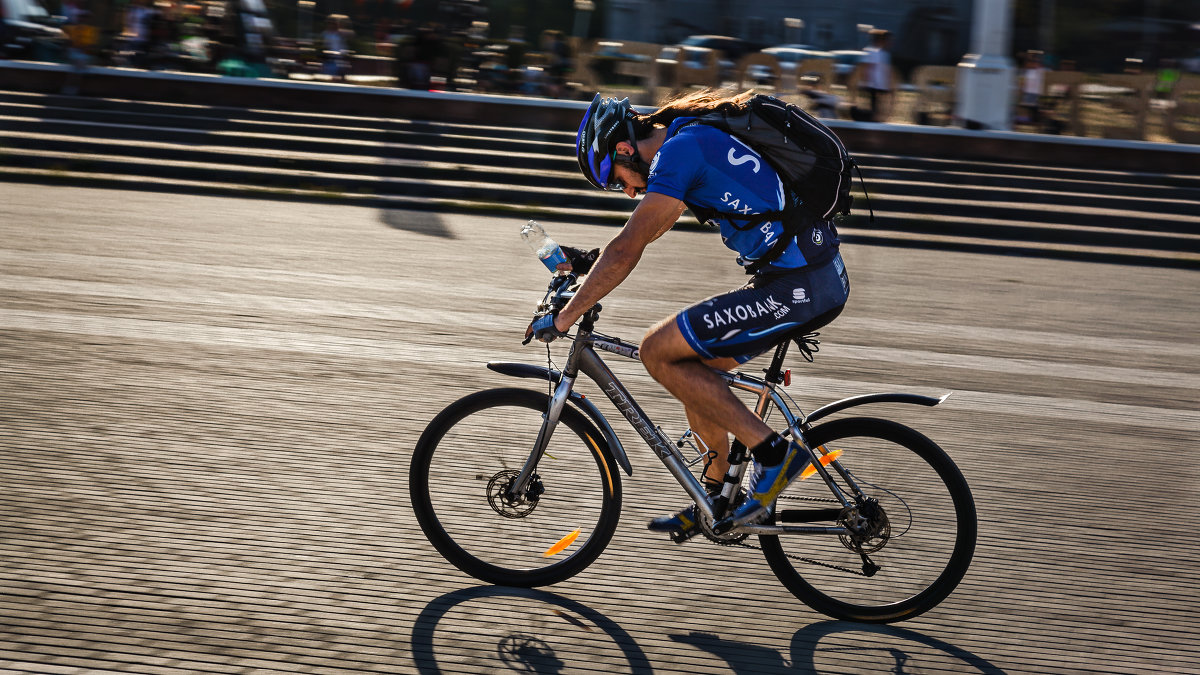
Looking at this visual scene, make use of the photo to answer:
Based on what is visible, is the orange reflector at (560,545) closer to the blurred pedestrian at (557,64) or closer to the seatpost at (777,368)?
the seatpost at (777,368)

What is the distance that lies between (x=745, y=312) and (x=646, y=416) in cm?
50

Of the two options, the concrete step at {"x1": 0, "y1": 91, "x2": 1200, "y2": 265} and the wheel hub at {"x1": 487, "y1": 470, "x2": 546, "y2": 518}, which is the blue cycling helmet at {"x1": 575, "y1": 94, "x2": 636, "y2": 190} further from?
the concrete step at {"x1": 0, "y1": 91, "x2": 1200, "y2": 265}

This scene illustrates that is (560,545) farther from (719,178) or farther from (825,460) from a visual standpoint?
(719,178)

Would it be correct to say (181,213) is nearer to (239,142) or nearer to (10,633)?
(239,142)

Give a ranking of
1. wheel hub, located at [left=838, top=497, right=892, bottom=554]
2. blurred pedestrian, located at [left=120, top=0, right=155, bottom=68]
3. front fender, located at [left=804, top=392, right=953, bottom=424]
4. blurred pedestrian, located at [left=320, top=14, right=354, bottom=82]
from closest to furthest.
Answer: front fender, located at [left=804, top=392, right=953, bottom=424] < wheel hub, located at [left=838, top=497, right=892, bottom=554] < blurred pedestrian, located at [left=120, top=0, right=155, bottom=68] < blurred pedestrian, located at [left=320, top=14, right=354, bottom=82]

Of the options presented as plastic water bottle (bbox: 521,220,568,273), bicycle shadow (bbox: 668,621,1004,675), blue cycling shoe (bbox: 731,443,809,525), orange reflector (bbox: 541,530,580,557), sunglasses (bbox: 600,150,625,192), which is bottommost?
bicycle shadow (bbox: 668,621,1004,675)

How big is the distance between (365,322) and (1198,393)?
5.37 m

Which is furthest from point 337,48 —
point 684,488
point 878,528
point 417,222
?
point 878,528

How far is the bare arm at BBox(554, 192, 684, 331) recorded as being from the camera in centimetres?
342

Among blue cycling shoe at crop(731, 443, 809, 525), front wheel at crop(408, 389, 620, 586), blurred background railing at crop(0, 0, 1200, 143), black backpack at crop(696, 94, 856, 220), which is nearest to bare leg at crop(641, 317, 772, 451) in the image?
blue cycling shoe at crop(731, 443, 809, 525)

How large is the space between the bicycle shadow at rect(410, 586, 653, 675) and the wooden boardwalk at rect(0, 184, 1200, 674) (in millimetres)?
11

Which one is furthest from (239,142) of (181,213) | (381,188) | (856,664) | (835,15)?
(835,15)

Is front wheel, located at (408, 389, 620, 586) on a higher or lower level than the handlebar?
lower

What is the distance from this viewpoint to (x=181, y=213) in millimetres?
11570
